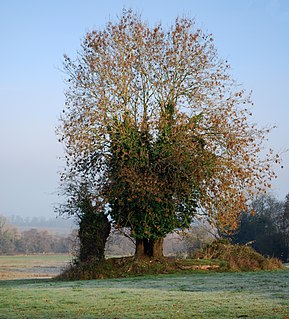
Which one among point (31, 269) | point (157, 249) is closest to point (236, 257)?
point (157, 249)

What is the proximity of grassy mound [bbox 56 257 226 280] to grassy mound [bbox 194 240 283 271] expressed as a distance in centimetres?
84

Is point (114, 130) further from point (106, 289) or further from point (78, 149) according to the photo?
point (106, 289)

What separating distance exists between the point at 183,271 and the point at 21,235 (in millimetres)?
77774

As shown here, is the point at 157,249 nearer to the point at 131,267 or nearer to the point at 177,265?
the point at 177,265

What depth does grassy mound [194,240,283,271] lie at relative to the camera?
29578mm

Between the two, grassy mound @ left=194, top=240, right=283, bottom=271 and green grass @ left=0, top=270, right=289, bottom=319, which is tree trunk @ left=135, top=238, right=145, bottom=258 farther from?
green grass @ left=0, top=270, right=289, bottom=319

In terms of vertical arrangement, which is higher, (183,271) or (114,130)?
(114,130)

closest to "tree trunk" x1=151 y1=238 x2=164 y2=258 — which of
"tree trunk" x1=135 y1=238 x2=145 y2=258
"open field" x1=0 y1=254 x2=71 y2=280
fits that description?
"tree trunk" x1=135 y1=238 x2=145 y2=258

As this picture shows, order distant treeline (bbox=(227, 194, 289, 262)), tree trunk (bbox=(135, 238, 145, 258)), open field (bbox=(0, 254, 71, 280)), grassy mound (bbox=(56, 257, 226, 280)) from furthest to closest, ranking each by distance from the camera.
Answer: distant treeline (bbox=(227, 194, 289, 262)), open field (bbox=(0, 254, 71, 280)), tree trunk (bbox=(135, 238, 145, 258)), grassy mound (bbox=(56, 257, 226, 280))

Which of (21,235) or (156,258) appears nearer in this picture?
(156,258)

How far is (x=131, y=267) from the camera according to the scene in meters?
28.2

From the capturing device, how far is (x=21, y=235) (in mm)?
102062

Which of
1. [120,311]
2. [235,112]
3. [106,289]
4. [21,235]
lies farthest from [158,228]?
[21,235]

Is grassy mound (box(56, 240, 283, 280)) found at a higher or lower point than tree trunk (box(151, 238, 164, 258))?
lower
